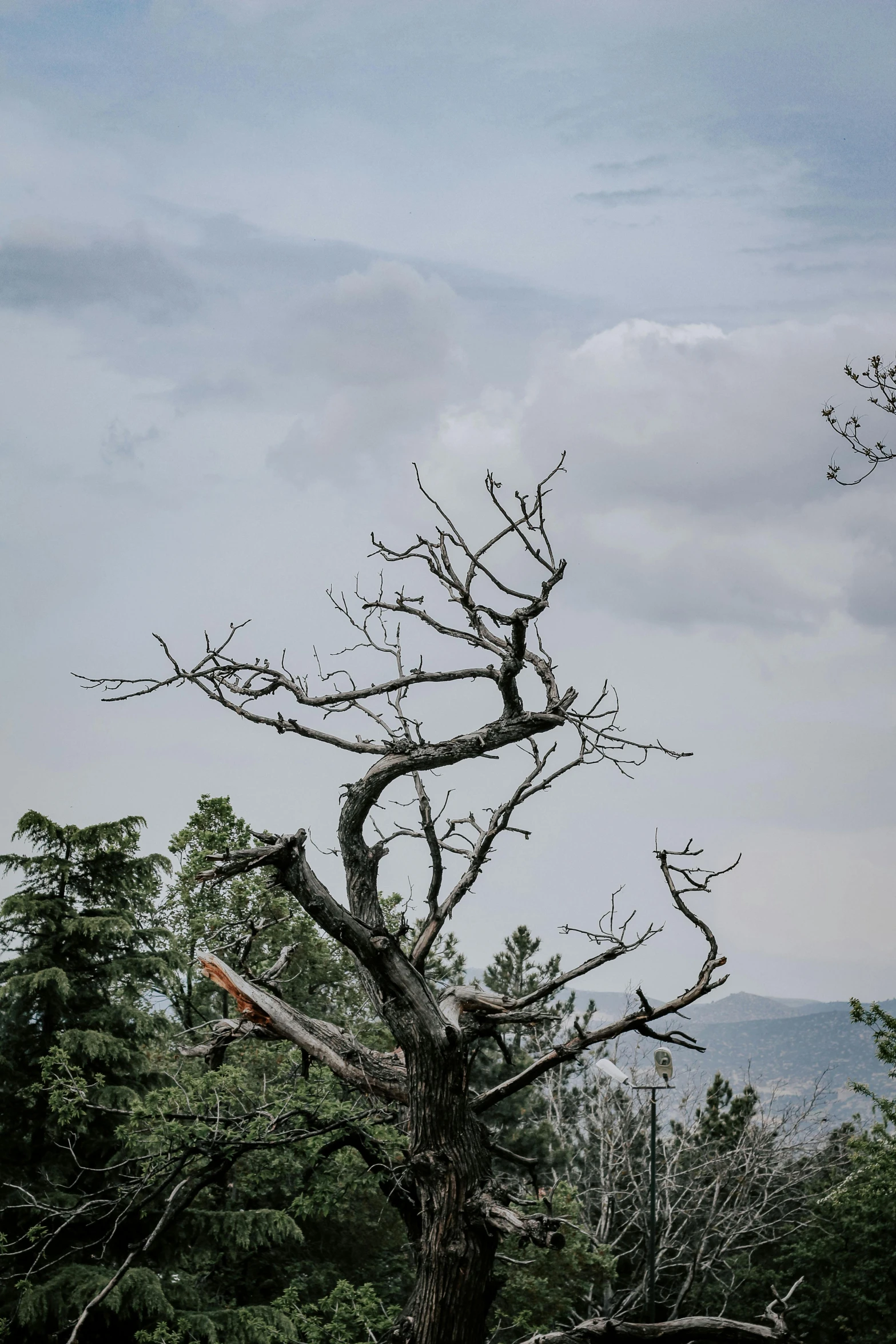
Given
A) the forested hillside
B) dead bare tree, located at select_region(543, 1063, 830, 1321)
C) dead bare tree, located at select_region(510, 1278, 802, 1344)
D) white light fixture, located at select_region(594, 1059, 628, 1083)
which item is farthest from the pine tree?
dead bare tree, located at select_region(543, 1063, 830, 1321)

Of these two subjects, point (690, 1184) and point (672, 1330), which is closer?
point (672, 1330)

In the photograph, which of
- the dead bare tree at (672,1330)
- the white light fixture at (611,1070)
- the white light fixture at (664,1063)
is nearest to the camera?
the dead bare tree at (672,1330)

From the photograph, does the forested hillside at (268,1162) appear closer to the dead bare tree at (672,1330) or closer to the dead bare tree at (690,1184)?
the dead bare tree at (690,1184)

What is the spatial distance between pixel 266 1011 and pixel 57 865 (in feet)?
26.9

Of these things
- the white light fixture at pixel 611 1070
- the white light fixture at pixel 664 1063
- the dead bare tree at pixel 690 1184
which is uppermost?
the white light fixture at pixel 664 1063

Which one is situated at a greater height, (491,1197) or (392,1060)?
(392,1060)

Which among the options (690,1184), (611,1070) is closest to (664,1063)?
(611,1070)

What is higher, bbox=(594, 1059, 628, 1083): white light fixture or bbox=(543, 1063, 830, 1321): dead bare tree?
bbox=(594, 1059, 628, 1083): white light fixture

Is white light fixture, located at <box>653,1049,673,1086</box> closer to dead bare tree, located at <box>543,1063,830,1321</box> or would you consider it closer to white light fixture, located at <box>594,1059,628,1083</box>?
white light fixture, located at <box>594,1059,628,1083</box>

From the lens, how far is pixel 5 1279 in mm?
12820

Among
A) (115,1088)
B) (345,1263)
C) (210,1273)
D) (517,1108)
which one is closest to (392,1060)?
(115,1088)

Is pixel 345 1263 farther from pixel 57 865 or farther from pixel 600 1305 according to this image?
pixel 57 865

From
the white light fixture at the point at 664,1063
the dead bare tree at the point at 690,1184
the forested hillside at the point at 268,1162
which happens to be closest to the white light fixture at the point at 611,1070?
the white light fixture at the point at 664,1063

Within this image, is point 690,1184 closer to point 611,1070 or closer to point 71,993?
point 611,1070
